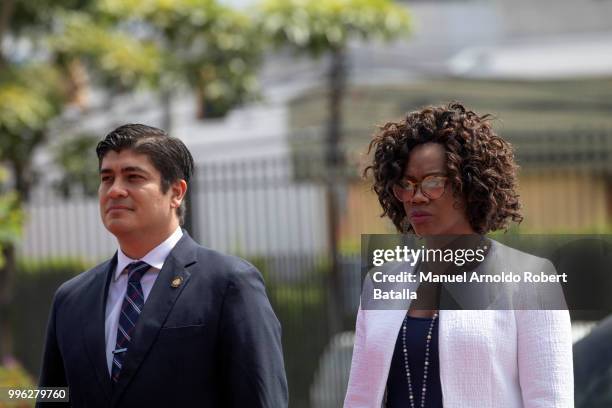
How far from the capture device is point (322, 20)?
9.43 metres

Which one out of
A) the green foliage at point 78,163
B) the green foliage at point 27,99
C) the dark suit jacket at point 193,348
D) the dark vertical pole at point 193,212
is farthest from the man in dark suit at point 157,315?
the green foliage at point 78,163

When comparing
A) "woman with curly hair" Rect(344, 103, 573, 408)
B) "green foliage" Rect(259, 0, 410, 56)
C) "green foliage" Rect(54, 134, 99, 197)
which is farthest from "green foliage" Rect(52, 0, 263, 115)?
"woman with curly hair" Rect(344, 103, 573, 408)

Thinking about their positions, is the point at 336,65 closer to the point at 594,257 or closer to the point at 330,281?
the point at 330,281

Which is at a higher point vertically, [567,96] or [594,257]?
[567,96]

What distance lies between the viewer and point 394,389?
2.80m

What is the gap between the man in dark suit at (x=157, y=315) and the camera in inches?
119

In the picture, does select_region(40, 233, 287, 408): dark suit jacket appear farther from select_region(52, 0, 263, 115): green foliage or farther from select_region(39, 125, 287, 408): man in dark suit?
select_region(52, 0, 263, 115): green foliage

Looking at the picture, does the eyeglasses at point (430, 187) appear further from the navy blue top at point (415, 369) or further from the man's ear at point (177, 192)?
the man's ear at point (177, 192)

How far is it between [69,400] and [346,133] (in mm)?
8937

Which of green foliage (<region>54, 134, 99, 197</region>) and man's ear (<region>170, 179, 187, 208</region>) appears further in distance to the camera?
green foliage (<region>54, 134, 99, 197</region>)

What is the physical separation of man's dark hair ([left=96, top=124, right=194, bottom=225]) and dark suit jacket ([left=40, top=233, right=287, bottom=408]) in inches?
9.7

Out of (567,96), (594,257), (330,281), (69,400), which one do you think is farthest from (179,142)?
(567,96)

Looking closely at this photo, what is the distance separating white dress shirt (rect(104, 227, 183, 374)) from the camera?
10.3 feet

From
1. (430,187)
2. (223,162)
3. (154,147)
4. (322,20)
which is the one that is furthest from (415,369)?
(223,162)
